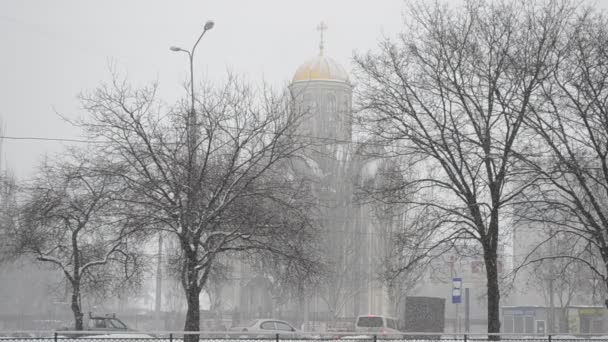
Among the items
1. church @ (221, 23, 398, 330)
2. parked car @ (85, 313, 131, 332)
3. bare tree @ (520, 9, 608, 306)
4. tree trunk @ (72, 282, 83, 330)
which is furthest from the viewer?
church @ (221, 23, 398, 330)

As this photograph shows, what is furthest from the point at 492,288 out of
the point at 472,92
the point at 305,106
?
the point at 305,106

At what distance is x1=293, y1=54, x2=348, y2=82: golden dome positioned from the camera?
8638 centimetres

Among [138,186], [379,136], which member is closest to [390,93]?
[379,136]

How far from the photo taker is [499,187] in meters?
26.0

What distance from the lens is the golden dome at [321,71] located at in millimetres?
86375

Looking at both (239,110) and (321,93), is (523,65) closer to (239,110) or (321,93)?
(239,110)

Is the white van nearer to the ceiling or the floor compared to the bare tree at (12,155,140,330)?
nearer to the floor

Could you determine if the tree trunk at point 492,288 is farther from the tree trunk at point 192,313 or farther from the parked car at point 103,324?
the parked car at point 103,324

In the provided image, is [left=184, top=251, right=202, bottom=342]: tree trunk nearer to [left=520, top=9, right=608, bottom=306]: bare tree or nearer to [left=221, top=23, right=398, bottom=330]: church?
[left=520, top=9, right=608, bottom=306]: bare tree

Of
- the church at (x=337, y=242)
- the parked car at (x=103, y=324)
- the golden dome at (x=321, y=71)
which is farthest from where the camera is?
the golden dome at (x=321, y=71)

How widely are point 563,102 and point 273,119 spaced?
9.25 meters

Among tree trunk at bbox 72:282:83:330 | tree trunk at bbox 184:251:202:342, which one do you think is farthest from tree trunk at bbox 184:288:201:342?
tree trunk at bbox 72:282:83:330

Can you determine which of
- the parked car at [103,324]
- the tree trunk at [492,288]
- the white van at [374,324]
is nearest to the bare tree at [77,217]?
the parked car at [103,324]

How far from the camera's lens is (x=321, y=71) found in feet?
285
